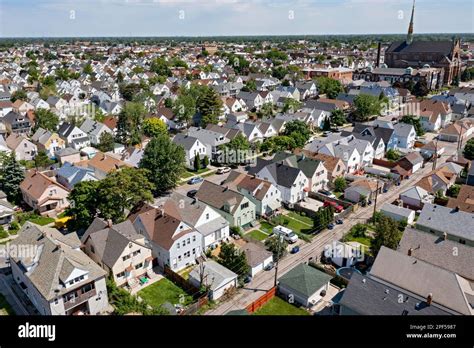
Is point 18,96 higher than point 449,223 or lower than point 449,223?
higher

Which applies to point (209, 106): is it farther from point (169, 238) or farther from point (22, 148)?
point (169, 238)

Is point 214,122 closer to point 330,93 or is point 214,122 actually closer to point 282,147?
point 282,147

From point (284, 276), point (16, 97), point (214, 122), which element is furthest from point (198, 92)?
point (284, 276)

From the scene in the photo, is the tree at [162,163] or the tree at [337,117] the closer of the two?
the tree at [162,163]

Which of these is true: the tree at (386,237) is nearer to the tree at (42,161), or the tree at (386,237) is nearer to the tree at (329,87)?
the tree at (42,161)

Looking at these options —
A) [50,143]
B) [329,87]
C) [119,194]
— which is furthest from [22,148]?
[329,87]

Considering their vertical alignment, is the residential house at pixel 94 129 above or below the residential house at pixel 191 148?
above

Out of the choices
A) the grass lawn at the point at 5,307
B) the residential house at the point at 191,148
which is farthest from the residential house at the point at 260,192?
the grass lawn at the point at 5,307

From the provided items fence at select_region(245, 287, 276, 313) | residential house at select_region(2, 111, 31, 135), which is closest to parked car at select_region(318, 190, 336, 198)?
fence at select_region(245, 287, 276, 313)
